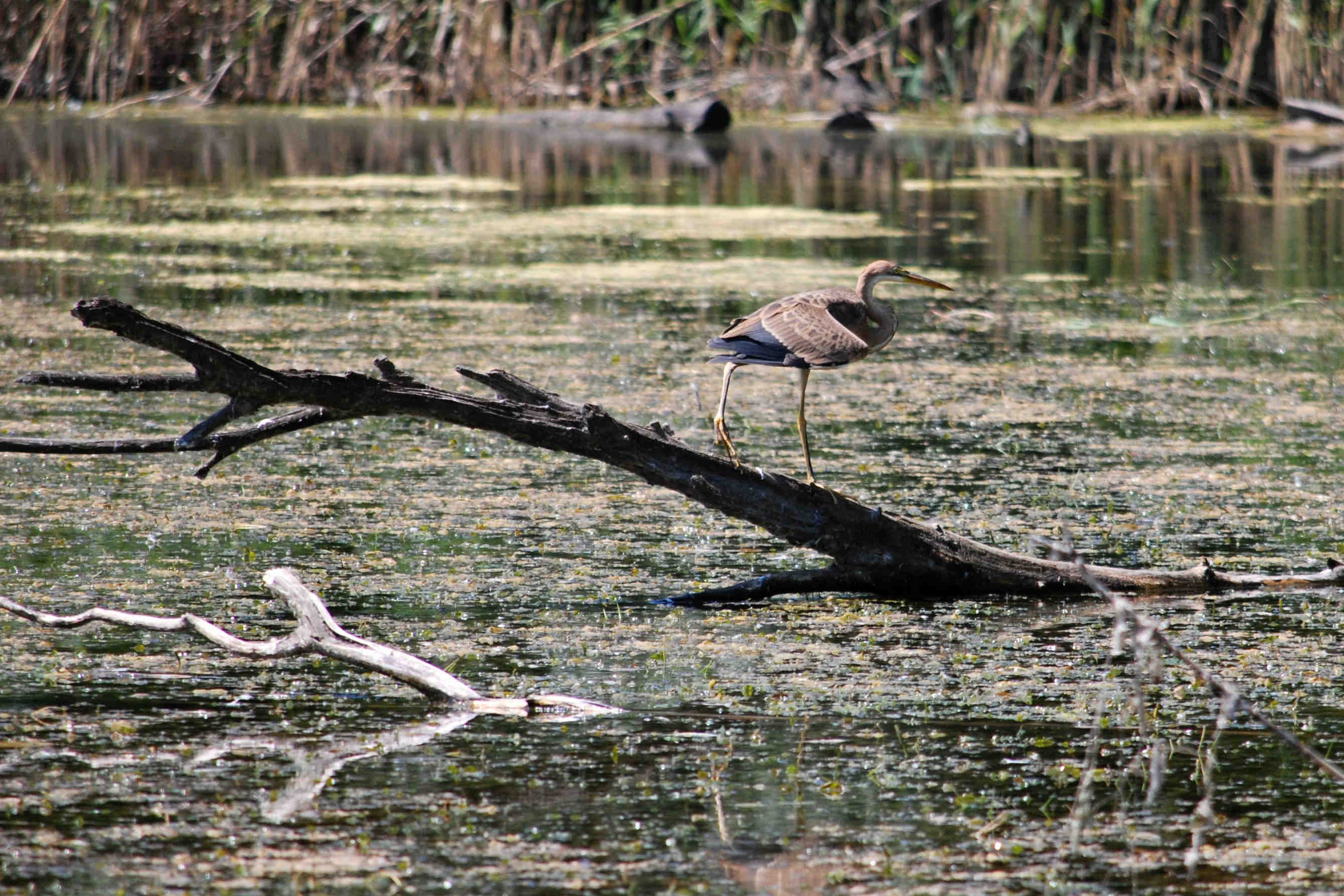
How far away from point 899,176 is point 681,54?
3978mm

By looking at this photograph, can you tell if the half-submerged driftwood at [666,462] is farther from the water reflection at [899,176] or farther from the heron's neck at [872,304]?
the water reflection at [899,176]

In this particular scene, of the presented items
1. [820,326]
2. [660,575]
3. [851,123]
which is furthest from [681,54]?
[660,575]

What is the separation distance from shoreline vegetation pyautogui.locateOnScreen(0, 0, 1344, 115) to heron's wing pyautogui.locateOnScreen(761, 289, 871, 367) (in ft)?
39.9

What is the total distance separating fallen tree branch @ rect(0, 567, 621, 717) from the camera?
3602 millimetres

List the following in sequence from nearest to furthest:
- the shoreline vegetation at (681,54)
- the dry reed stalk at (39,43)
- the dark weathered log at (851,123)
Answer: the dark weathered log at (851,123) → the dry reed stalk at (39,43) → the shoreline vegetation at (681,54)

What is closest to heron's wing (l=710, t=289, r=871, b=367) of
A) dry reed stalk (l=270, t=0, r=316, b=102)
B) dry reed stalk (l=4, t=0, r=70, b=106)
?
dry reed stalk (l=270, t=0, r=316, b=102)

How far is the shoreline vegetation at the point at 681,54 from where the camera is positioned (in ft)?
Result: 55.2

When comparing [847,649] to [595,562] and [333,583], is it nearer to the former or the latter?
[595,562]

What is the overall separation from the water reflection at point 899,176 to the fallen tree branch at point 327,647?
6.49 metres

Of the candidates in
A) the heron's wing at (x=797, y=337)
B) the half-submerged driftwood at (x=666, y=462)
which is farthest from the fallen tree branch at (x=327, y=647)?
the heron's wing at (x=797, y=337)

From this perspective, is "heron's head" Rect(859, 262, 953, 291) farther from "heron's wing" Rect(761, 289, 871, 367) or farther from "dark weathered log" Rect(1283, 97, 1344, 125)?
"dark weathered log" Rect(1283, 97, 1344, 125)

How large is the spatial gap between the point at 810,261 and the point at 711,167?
4.92 metres

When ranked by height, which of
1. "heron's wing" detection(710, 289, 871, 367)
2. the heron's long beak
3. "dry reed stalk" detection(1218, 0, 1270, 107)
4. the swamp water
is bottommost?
the swamp water

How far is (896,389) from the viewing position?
23.4 feet
